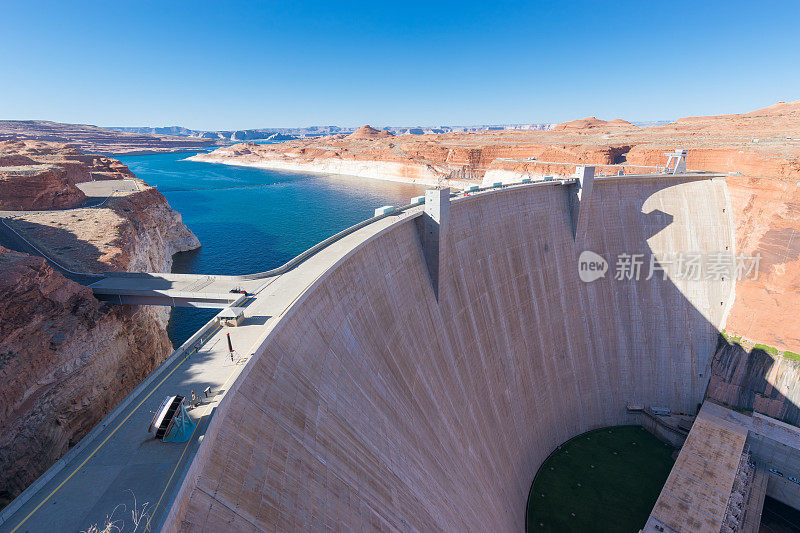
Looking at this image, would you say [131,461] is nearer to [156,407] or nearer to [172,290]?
[156,407]

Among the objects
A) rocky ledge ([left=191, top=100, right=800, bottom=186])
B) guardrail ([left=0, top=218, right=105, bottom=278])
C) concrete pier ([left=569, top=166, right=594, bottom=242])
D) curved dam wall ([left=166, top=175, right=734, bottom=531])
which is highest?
rocky ledge ([left=191, top=100, right=800, bottom=186])

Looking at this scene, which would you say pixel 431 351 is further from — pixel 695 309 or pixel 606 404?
pixel 695 309

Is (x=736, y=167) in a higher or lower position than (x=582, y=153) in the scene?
lower

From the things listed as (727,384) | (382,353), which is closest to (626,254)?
(727,384)

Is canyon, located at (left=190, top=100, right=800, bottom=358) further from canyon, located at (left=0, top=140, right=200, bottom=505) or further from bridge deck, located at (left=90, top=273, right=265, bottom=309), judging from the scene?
canyon, located at (left=0, top=140, right=200, bottom=505)
